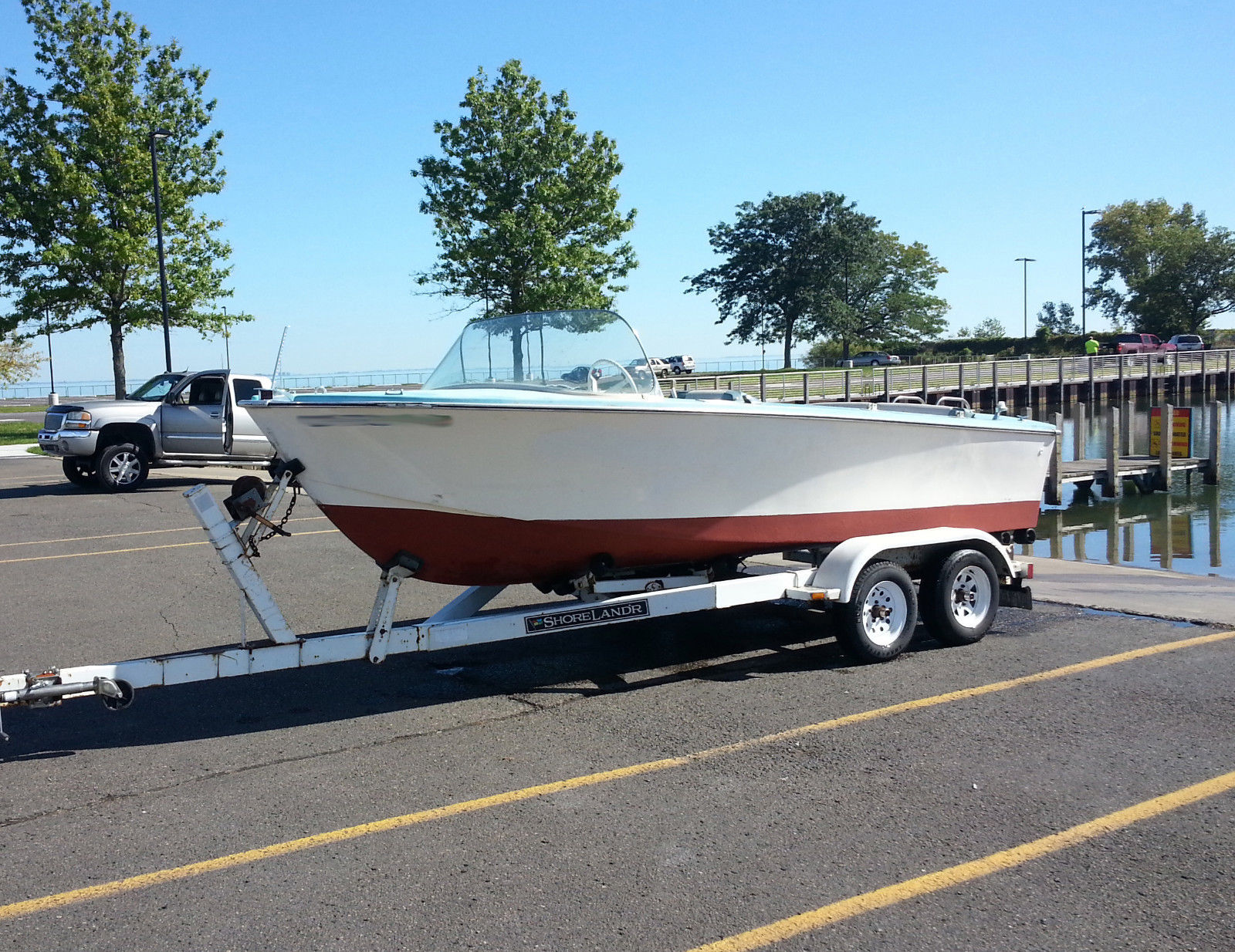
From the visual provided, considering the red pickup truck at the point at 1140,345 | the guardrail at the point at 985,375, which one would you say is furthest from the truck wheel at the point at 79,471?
the red pickup truck at the point at 1140,345

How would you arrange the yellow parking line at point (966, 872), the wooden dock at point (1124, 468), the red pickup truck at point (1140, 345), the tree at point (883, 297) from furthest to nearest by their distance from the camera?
1. the tree at point (883, 297)
2. the red pickup truck at point (1140, 345)
3. the wooden dock at point (1124, 468)
4. the yellow parking line at point (966, 872)

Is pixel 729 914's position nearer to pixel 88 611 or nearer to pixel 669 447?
pixel 669 447

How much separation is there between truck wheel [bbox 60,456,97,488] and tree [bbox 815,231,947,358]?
69992mm

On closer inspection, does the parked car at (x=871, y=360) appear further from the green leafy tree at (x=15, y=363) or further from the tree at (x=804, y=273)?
the green leafy tree at (x=15, y=363)

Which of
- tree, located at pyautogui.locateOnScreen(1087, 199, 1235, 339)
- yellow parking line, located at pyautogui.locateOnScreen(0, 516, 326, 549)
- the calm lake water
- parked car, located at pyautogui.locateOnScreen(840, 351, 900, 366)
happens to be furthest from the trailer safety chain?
tree, located at pyautogui.locateOnScreen(1087, 199, 1235, 339)

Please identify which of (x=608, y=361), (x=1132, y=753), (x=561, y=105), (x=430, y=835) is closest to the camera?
(x=430, y=835)

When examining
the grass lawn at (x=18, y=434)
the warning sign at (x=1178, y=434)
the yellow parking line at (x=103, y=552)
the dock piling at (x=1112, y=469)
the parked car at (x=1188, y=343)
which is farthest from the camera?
the parked car at (x=1188, y=343)

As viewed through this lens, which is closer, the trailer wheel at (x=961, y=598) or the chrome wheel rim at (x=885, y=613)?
the chrome wheel rim at (x=885, y=613)

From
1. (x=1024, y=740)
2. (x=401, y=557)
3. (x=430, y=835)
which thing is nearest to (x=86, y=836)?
(x=430, y=835)

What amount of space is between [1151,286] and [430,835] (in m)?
90.5

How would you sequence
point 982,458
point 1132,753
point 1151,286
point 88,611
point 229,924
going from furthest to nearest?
point 1151,286 < point 88,611 < point 982,458 < point 1132,753 < point 229,924

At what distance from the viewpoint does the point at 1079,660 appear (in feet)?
22.4

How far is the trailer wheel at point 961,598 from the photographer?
23.5 feet

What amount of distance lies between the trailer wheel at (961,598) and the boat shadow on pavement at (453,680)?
218 millimetres
